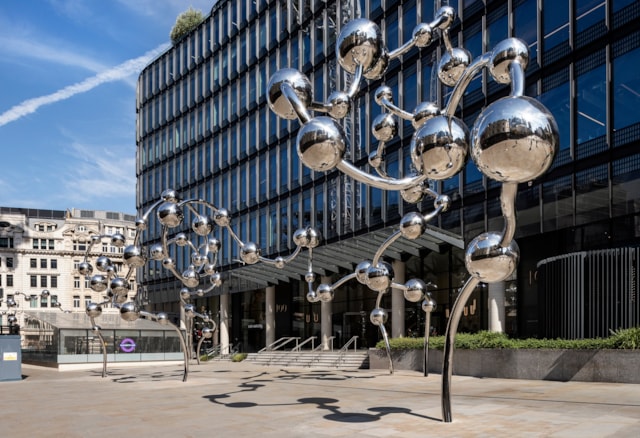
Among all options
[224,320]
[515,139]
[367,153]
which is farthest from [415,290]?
[224,320]

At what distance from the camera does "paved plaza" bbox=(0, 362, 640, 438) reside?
484 inches

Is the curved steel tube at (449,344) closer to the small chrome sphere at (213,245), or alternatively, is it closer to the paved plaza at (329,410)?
the paved plaza at (329,410)

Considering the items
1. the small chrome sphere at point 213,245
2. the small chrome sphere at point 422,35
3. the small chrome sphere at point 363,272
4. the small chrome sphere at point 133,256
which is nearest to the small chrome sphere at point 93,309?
the small chrome sphere at point 213,245

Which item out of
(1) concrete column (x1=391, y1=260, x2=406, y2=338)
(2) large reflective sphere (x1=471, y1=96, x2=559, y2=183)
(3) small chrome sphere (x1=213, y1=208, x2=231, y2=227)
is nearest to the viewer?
(2) large reflective sphere (x1=471, y1=96, x2=559, y2=183)

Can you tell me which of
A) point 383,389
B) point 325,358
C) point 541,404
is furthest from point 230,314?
point 541,404

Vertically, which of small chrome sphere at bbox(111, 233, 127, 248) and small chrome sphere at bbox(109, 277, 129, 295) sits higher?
small chrome sphere at bbox(111, 233, 127, 248)

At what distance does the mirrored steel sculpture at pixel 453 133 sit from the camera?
7.98 m

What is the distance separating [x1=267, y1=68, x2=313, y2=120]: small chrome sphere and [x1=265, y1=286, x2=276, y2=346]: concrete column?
44.5 metres

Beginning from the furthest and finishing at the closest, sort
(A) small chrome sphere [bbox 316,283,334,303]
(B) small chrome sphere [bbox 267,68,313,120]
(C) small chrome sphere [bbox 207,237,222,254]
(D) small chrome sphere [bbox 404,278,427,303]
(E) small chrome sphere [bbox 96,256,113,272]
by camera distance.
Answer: (E) small chrome sphere [bbox 96,256,113,272], (C) small chrome sphere [bbox 207,237,222,254], (A) small chrome sphere [bbox 316,283,334,303], (D) small chrome sphere [bbox 404,278,427,303], (B) small chrome sphere [bbox 267,68,313,120]

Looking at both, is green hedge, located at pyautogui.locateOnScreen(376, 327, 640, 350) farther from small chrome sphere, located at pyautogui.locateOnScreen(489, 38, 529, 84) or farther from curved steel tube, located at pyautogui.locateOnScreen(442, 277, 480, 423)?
small chrome sphere, located at pyautogui.locateOnScreen(489, 38, 529, 84)

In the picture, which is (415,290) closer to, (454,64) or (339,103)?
(454,64)

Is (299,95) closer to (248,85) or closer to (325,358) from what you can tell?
(325,358)

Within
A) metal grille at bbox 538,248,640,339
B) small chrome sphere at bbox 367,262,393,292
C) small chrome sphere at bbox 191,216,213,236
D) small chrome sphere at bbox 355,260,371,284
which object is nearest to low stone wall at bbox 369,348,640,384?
metal grille at bbox 538,248,640,339

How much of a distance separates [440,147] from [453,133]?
11.6 inches
